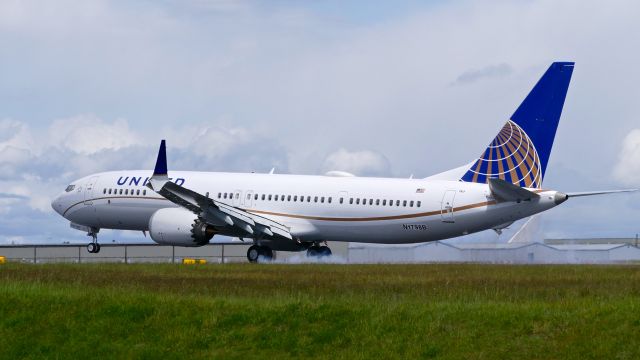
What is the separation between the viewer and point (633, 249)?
83.8m

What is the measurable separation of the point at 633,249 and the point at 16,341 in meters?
65.0

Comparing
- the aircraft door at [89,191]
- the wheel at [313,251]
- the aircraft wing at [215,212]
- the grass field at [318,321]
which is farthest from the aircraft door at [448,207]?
the aircraft door at [89,191]

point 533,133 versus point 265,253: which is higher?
point 533,133

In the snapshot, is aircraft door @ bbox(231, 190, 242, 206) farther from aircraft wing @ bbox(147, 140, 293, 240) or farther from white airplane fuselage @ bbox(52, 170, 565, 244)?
aircraft wing @ bbox(147, 140, 293, 240)

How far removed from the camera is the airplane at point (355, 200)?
162ft

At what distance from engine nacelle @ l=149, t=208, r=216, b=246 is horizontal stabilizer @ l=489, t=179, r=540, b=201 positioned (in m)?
13.6

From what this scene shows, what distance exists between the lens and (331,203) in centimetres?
5259

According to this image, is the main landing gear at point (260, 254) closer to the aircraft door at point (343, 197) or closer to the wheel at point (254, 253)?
the wheel at point (254, 253)

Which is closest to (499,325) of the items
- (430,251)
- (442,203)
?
(442,203)

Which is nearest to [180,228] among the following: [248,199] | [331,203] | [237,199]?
[237,199]

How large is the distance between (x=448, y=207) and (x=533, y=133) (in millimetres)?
5149

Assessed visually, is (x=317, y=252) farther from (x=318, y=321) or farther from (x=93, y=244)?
(x=318, y=321)

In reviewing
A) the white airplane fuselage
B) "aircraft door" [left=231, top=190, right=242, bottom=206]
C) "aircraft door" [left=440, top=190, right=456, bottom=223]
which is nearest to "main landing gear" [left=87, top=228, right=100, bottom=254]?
the white airplane fuselage

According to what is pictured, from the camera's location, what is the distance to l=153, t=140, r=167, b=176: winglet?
1906 inches
